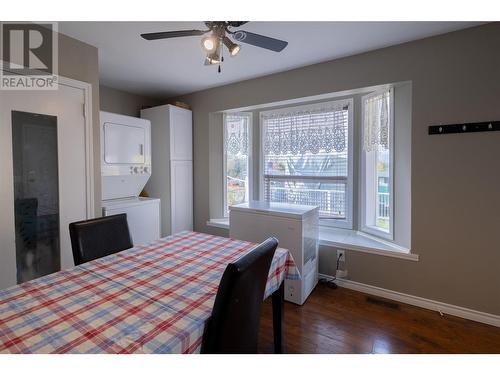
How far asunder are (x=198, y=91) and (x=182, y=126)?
0.53 meters

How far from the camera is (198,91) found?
11.1 feet

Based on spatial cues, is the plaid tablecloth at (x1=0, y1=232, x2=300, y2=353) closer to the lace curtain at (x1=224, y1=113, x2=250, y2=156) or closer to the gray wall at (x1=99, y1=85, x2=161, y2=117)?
the lace curtain at (x1=224, y1=113, x2=250, y2=156)

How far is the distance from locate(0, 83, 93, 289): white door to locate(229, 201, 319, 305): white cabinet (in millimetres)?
1359

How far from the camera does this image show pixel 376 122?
2441 mm

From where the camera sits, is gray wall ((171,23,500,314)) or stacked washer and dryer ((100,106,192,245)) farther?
stacked washer and dryer ((100,106,192,245))

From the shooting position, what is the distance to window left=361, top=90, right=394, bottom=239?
93.0 inches

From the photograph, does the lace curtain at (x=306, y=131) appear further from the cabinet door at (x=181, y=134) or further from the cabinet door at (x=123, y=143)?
the cabinet door at (x=123, y=143)

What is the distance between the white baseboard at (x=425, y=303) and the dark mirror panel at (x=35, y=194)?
2.57m

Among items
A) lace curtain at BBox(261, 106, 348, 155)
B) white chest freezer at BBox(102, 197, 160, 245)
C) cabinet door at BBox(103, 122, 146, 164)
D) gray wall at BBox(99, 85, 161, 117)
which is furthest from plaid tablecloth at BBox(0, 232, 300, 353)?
gray wall at BBox(99, 85, 161, 117)

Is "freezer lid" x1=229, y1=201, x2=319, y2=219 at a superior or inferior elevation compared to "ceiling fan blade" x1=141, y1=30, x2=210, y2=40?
inferior

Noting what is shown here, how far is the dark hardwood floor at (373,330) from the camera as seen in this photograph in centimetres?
165

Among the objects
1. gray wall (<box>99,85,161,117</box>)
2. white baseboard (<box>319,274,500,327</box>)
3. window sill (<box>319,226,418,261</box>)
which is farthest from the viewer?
gray wall (<box>99,85,161,117</box>)

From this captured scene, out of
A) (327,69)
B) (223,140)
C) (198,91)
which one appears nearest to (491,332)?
(327,69)

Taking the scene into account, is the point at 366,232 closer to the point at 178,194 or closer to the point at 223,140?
the point at 223,140
